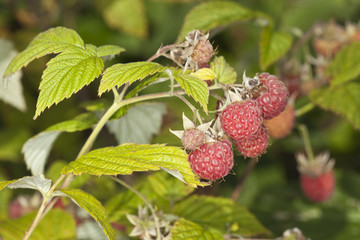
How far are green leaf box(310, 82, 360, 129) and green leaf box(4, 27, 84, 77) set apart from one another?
118 centimetres

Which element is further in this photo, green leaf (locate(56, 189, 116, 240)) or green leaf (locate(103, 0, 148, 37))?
green leaf (locate(103, 0, 148, 37))

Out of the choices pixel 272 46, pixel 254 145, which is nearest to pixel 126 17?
pixel 272 46

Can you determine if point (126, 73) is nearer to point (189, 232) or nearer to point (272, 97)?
point (272, 97)

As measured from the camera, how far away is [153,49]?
3789 mm

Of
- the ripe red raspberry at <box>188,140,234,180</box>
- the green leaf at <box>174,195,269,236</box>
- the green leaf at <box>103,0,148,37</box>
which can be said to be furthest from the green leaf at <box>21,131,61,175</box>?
the green leaf at <box>103,0,148,37</box>

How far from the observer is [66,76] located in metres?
1.34

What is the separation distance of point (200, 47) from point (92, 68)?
29cm

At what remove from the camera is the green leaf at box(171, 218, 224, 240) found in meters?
1.46

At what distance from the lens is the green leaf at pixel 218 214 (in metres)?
→ 1.71

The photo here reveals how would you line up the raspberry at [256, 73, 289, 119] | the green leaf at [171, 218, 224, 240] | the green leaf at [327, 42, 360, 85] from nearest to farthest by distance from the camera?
the raspberry at [256, 73, 289, 119], the green leaf at [171, 218, 224, 240], the green leaf at [327, 42, 360, 85]

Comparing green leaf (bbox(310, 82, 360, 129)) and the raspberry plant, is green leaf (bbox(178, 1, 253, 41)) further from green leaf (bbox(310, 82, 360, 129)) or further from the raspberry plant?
green leaf (bbox(310, 82, 360, 129))

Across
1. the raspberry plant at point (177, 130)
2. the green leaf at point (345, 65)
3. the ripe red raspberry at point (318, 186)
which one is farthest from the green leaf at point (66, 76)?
the ripe red raspberry at point (318, 186)

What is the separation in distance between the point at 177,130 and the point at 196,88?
568 mm

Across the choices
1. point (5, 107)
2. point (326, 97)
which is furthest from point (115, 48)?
point (5, 107)
